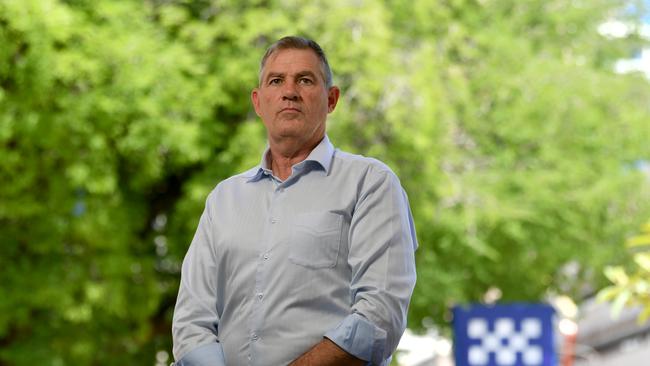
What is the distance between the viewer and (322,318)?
279cm

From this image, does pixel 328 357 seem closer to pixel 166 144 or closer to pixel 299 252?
pixel 299 252

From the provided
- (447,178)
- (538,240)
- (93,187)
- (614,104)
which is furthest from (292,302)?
(614,104)

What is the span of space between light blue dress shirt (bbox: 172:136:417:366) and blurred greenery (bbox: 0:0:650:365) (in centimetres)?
1042

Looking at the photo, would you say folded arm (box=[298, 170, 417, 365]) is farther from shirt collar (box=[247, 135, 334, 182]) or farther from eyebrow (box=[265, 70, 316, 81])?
eyebrow (box=[265, 70, 316, 81])

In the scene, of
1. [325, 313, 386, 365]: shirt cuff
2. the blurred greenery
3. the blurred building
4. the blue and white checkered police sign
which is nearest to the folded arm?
[325, 313, 386, 365]: shirt cuff

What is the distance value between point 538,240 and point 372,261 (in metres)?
17.5

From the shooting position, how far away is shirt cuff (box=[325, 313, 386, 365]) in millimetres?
2688

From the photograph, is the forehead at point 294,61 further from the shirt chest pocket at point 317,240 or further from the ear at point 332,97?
the shirt chest pocket at point 317,240

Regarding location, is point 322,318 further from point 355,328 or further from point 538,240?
point 538,240

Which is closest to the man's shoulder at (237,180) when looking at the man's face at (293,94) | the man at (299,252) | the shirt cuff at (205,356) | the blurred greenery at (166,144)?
the man at (299,252)

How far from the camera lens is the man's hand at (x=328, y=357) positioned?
8.86ft

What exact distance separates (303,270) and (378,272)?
0.16m

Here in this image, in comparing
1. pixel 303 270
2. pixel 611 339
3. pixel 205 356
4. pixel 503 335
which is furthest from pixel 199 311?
pixel 611 339

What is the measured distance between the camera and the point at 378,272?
2738 millimetres
